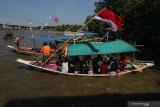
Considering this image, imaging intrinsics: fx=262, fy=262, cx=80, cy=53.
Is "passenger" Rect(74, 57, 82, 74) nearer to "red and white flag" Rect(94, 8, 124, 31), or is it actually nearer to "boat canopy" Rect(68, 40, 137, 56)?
"boat canopy" Rect(68, 40, 137, 56)

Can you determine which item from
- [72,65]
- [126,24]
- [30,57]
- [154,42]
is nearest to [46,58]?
[72,65]

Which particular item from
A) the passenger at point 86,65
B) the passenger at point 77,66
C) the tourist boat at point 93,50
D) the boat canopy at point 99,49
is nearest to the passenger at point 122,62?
the tourist boat at point 93,50

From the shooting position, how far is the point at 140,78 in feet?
58.5

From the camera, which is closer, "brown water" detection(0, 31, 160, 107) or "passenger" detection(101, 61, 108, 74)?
"brown water" detection(0, 31, 160, 107)

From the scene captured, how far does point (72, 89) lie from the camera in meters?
15.2

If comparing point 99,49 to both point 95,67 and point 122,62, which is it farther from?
point 122,62

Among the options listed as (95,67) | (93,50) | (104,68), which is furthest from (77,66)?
(104,68)

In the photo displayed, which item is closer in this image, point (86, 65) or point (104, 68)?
point (104, 68)

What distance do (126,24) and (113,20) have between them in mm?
24270

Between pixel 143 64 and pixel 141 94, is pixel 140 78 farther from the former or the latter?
pixel 141 94

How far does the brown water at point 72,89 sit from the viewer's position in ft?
42.6

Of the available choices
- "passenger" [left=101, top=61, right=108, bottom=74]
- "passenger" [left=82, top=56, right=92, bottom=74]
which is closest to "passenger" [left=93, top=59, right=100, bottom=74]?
"passenger" [left=82, top=56, right=92, bottom=74]

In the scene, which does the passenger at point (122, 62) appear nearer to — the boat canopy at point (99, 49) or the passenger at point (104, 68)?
the boat canopy at point (99, 49)

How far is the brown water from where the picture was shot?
512 inches
